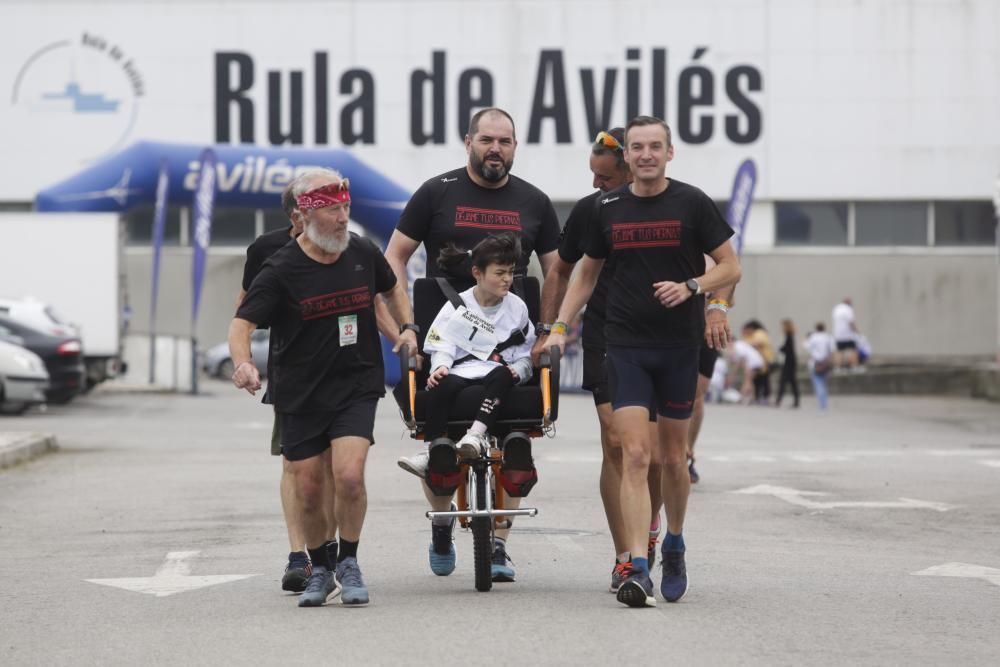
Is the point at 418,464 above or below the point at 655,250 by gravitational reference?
below

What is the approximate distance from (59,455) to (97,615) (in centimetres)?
1168

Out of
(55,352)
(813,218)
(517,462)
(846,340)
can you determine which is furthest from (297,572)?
(813,218)

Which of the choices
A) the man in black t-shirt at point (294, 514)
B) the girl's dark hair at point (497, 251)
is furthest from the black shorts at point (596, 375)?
the man in black t-shirt at point (294, 514)

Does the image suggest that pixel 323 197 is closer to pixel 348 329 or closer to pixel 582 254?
pixel 348 329

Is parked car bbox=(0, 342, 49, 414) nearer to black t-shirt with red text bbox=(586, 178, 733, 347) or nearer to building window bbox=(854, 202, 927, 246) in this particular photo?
black t-shirt with red text bbox=(586, 178, 733, 347)

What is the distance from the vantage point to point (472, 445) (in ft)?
28.5

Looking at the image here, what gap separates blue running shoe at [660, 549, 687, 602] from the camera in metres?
8.62

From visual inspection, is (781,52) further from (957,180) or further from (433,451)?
(433,451)

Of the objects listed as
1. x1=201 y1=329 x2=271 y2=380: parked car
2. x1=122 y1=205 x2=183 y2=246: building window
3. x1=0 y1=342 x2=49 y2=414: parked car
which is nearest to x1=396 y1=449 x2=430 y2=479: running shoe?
x1=0 y1=342 x2=49 y2=414: parked car

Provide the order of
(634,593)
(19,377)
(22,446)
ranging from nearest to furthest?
1. (634,593)
2. (22,446)
3. (19,377)

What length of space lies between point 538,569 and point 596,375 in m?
1.16

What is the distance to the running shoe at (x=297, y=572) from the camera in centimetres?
888

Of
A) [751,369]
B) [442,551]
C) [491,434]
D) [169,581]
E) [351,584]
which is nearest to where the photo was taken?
[351,584]

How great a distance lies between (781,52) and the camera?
49031 mm
